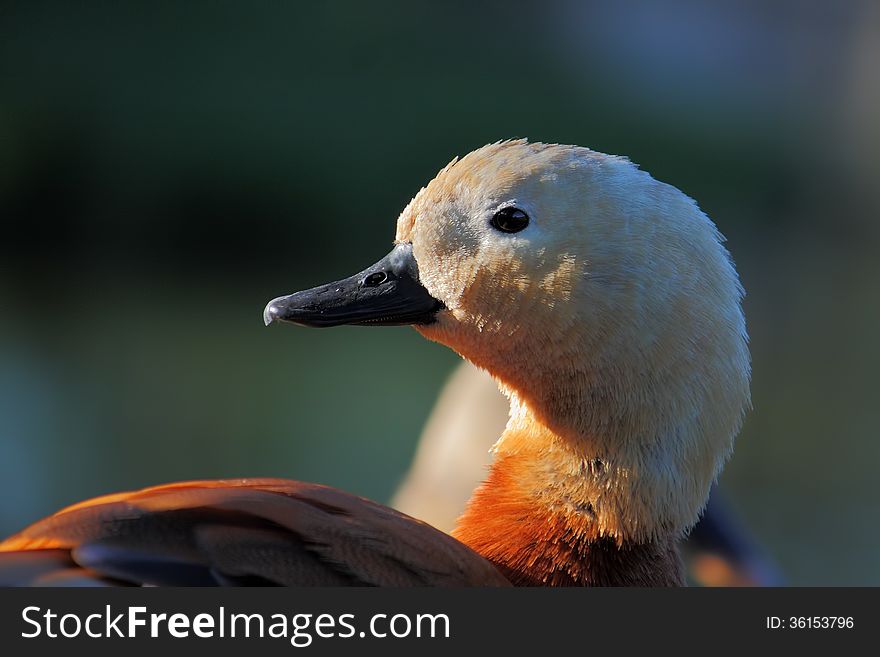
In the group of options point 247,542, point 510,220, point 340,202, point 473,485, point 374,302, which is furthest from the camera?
point 340,202

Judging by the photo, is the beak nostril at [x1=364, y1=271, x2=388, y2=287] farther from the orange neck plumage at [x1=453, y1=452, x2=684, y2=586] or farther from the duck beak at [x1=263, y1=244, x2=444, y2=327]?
the orange neck plumage at [x1=453, y1=452, x2=684, y2=586]

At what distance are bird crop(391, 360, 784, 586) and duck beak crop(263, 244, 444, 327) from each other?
0.74m

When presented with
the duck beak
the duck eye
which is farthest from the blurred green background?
the duck eye

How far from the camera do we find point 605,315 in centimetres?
116

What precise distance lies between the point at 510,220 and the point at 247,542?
1.49ft

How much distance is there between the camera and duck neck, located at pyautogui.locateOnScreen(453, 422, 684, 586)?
1211mm

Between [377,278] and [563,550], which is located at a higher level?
[377,278]

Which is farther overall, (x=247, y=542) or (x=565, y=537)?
(x=565, y=537)

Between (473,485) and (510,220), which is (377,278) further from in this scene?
(473,485)

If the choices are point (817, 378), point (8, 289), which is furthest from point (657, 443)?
point (8, 289)

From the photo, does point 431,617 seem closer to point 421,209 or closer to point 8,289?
point 421,209

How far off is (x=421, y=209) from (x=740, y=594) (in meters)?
0.59

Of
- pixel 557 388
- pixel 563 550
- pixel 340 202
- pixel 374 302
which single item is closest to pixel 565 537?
pixel 563 550

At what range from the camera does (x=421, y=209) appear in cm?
125
